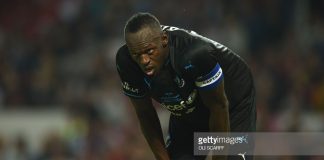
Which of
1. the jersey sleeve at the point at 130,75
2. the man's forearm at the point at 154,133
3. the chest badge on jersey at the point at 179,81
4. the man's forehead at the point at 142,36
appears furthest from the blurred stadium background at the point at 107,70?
the man's forehead at the point at 142,36

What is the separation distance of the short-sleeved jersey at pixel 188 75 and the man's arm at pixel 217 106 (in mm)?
40

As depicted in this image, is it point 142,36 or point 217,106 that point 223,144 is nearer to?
point 217,106

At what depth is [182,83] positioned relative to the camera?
12.3 ft

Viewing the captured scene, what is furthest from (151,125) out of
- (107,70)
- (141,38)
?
(107,70)

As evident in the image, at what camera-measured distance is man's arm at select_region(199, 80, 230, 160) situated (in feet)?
12.0

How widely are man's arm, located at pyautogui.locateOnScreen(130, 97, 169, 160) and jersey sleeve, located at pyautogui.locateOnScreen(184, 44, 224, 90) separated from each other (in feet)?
1.56

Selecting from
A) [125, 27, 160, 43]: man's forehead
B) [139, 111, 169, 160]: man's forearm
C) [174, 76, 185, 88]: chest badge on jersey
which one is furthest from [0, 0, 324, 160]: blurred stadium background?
[125, 27, 160, 43]: man's forehead

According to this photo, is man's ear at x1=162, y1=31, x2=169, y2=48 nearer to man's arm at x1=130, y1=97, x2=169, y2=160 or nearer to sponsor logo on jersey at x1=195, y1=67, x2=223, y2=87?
sponsor logo on jersey at x1=195, y1=67, x2=223, y2=87

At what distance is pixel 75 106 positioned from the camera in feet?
27.2

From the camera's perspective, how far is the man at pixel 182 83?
3.59 metres

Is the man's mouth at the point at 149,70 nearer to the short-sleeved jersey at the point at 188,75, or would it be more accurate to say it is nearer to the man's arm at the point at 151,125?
the short-sleeved jersey at the point at 188,75

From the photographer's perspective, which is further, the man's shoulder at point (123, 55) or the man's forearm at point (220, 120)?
the man's shoulder at point (123, 55)

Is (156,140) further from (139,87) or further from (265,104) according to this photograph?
(265,104)

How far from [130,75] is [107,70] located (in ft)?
15.5
